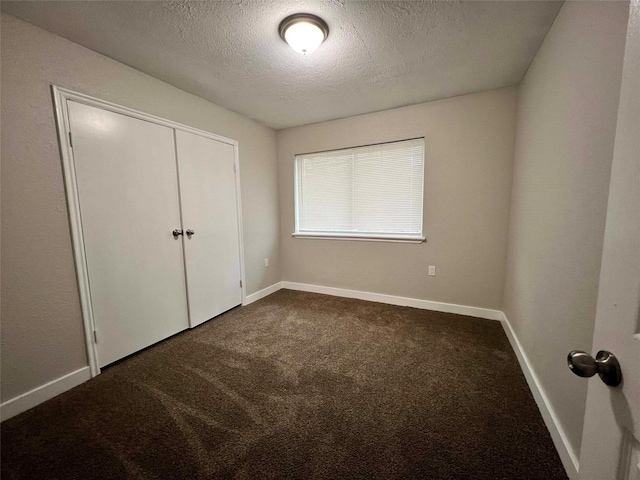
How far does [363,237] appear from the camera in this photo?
10.4ft

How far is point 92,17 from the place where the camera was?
4.80ft

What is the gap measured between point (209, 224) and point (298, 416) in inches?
78.1

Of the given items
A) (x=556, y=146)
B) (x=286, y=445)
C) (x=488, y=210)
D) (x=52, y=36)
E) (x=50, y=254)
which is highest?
(x=52, y=36)

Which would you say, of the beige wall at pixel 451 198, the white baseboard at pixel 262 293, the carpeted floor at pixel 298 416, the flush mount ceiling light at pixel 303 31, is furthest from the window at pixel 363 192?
the flush mount ceiling light at pixel 303 31

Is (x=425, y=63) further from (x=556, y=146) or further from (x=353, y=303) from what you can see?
(x=353, y=303)

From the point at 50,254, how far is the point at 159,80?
1.59 metres

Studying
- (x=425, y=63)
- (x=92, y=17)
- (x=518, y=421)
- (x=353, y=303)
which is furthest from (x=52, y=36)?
(x=518, y=421)

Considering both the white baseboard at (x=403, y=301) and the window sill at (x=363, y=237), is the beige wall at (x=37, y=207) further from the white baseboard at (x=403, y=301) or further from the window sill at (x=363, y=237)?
the white baseboard at (x=403, y=301)

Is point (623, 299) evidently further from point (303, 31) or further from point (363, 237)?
point (363, 237)

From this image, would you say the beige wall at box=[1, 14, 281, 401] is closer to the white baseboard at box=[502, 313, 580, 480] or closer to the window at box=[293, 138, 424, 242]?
the window at box=[293, 138, 424, 242]

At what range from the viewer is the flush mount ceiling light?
4.84ft

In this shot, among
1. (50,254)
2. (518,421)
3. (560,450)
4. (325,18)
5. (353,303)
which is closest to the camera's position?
(560,450)

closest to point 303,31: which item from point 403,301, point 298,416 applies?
point 298,416

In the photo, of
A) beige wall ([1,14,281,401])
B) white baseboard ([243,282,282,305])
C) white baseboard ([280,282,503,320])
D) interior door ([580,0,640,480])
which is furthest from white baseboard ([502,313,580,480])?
beige wall ([1,14,281,401])
